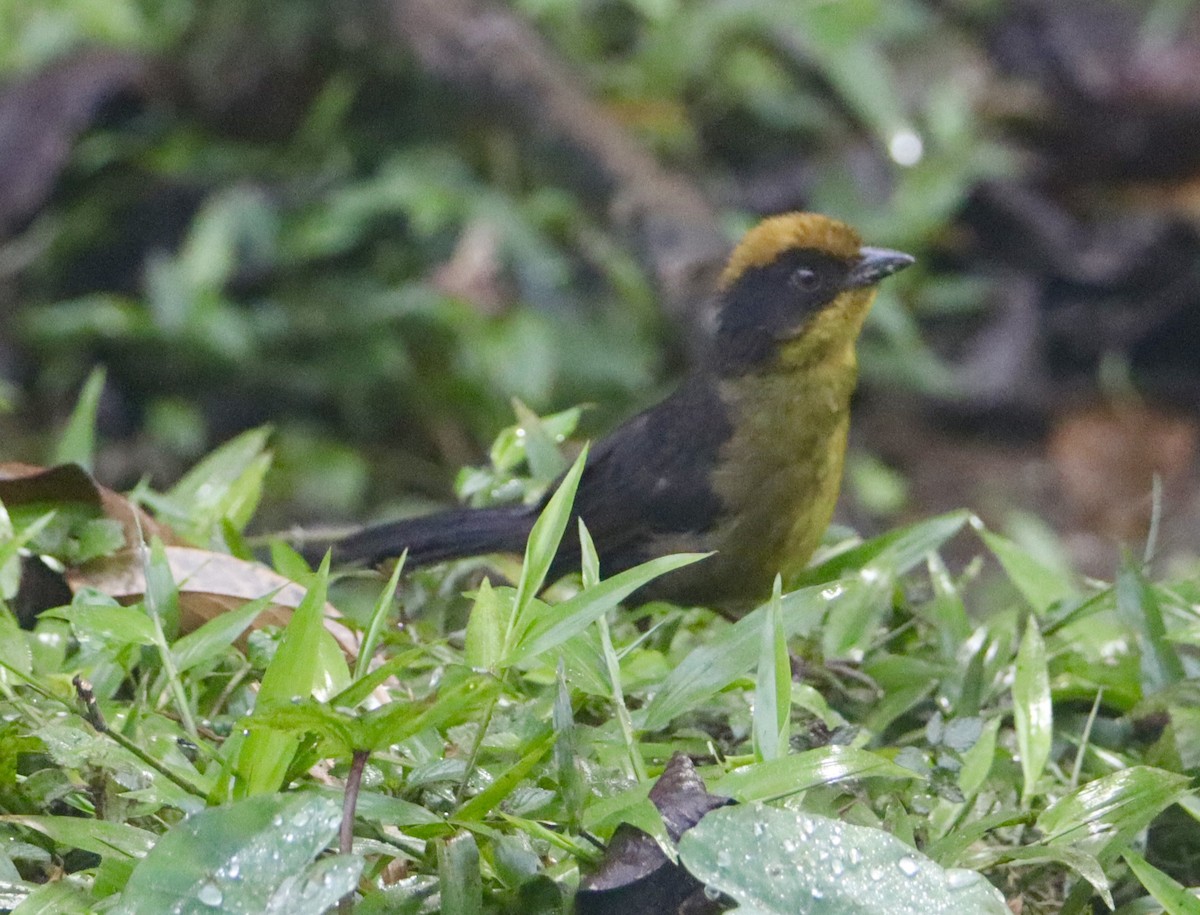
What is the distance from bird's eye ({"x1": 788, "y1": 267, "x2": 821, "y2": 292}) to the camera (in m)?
3.80

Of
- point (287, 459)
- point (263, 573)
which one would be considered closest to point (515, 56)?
point (287, 459)

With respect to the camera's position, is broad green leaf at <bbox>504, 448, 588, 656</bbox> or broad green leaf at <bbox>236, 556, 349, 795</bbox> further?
broad green leaf at <bbox>504, 448, 588, 656</bbox>

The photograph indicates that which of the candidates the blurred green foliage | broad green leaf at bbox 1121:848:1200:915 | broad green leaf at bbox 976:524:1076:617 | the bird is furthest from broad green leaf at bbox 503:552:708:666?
the blurred green foliage

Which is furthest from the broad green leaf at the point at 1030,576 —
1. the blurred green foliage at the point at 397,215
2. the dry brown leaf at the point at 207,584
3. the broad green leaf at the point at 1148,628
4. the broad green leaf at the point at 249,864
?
the blurred green foliage at the point at 397,215

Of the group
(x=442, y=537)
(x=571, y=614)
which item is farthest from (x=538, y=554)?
(x=442, y=537)

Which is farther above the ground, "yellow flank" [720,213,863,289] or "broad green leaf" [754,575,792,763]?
"yellow flank" [720,213,863,289]

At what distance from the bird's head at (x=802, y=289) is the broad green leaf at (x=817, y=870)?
7.55 ft

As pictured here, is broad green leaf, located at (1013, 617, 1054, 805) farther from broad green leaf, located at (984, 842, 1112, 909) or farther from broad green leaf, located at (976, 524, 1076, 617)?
broad green leaf, located at (976, 524, 1076, 617)

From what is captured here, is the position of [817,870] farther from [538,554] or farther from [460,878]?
[538,554]

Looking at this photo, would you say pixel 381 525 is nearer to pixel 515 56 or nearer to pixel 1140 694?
pixel 1140 694

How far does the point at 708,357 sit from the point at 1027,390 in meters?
3.67

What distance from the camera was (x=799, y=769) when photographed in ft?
5.64

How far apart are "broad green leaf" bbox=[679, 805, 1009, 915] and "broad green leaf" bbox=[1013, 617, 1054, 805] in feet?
1.48

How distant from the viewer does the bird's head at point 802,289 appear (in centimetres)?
379
